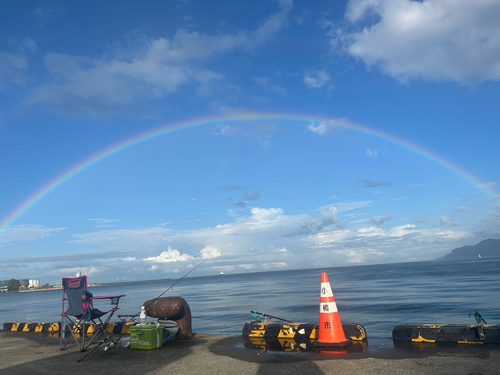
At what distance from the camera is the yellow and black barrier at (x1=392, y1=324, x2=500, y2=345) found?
6879 millimetres

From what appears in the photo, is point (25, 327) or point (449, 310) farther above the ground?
point (25, 327)

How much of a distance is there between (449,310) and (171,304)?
62.1ft

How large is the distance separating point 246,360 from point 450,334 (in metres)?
4.16

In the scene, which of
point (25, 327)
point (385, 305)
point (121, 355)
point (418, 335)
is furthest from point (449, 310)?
point (25, 327)

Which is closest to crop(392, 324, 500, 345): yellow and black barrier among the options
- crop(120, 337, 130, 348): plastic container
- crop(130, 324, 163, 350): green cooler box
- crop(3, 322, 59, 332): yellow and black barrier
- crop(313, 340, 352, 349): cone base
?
crop(313, 340, 352, 349): cone base

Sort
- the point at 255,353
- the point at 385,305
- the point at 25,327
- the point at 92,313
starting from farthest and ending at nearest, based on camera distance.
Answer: the point at 385,305
the point at 25,327
the point at 92,313
the point at 255,353

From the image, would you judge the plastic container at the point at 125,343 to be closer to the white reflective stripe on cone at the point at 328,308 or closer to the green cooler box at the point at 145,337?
the green cooler box at the point at 145,337

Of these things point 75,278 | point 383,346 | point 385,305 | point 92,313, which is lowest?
point 385,305

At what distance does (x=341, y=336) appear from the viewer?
7.55 meters

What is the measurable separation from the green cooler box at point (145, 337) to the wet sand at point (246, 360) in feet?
0.52

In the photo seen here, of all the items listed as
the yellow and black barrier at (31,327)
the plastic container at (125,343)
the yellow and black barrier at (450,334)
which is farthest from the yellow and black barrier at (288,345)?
the yellow and black barrier at (31,327)

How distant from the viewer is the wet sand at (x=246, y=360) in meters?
5.80

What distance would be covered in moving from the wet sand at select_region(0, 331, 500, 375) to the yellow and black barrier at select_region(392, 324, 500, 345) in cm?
22

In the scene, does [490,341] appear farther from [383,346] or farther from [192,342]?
[192,342]
